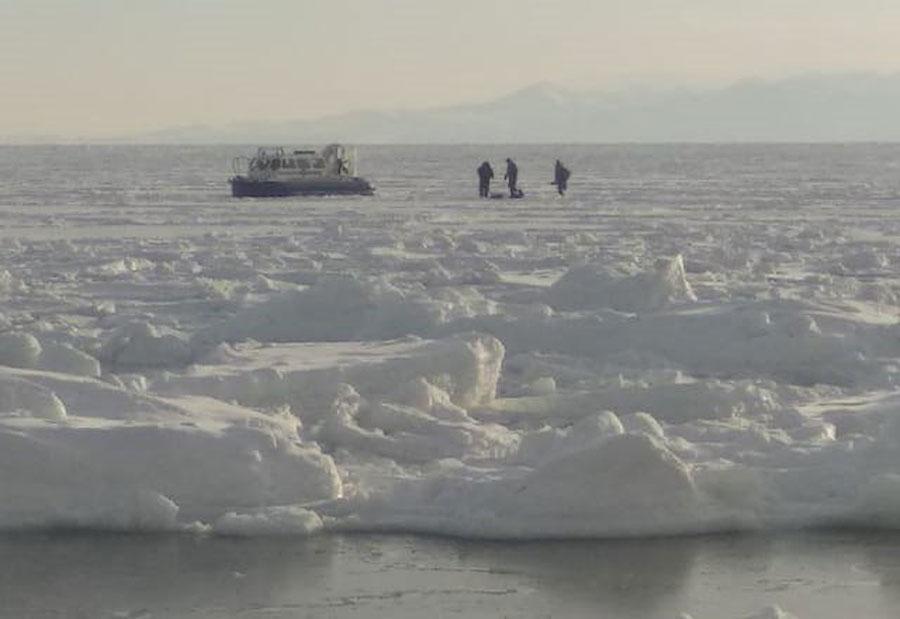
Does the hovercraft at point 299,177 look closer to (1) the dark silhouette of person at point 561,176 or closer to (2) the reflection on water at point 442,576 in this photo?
(1) the dark silhouette of person at point 561,176

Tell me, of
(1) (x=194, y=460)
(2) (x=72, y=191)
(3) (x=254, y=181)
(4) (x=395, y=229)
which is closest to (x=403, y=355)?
(1) (x=194, y=460)

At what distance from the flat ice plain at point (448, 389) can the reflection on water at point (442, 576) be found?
19cm

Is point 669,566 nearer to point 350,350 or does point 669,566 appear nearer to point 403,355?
point 403,355

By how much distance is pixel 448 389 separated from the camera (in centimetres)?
1127

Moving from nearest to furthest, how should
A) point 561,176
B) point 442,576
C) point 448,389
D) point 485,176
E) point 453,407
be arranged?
1. point 442,576
2. point 453,407
3. point 448,389
4. point 485,176
5. point 561,176

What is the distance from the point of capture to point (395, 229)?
99.0ft

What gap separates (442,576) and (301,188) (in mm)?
38210

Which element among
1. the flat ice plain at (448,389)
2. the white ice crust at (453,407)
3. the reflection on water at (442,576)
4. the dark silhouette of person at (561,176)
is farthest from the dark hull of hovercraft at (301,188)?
the reflection on water at (442,576)

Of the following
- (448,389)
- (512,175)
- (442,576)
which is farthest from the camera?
(512,175)

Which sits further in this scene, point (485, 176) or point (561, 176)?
point (561, 176)

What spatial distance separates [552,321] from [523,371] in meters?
1.54

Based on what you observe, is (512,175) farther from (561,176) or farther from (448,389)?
(448,389)

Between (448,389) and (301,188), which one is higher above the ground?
(448,389)

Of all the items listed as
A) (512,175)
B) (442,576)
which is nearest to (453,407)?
(442,576)
